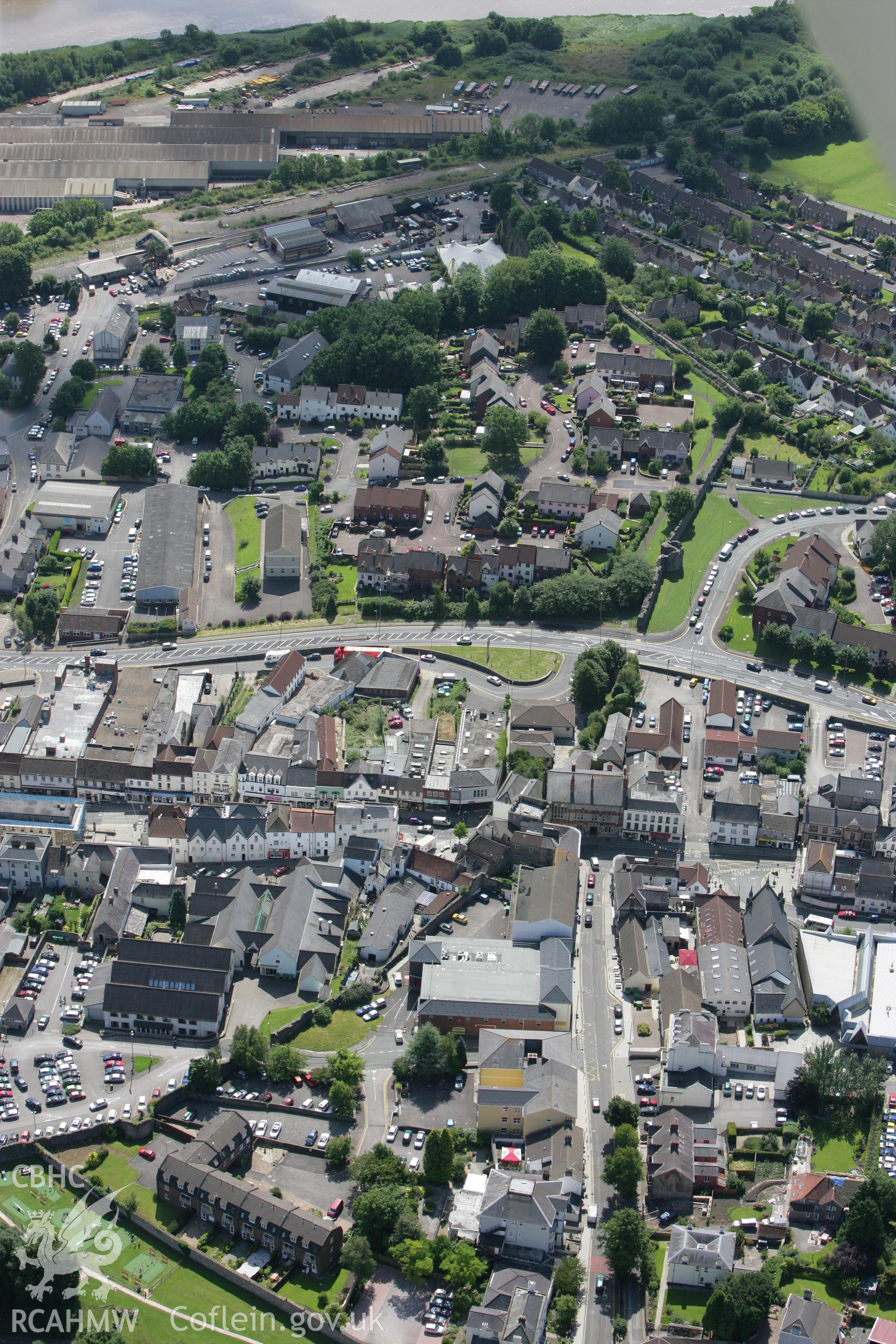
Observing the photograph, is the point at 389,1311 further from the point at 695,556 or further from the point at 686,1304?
the point at 695,556

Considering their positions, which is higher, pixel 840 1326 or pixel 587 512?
pixel 587 512

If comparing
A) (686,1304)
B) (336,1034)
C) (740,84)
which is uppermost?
(740,84)

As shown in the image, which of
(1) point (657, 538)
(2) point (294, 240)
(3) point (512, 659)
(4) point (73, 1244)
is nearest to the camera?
(4) point (73, 1244)

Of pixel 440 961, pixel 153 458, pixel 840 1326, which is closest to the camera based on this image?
pixel 840 1326

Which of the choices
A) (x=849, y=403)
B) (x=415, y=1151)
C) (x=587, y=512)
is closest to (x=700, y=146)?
(x=849, y=403)

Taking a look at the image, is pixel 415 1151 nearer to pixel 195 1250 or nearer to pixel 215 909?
pixel 195 1250

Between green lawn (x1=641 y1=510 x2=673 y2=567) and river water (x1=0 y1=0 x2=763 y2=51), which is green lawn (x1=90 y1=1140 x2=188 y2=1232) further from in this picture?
river water (x1=0 y1=0 x2=763 y2=51)

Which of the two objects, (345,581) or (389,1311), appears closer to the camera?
(389,1311)

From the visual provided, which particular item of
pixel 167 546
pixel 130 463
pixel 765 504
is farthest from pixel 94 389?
pixel 765 504
